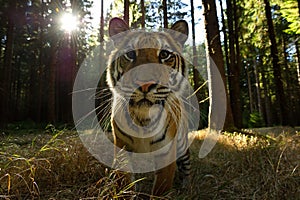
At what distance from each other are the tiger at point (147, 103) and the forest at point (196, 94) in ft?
0.92

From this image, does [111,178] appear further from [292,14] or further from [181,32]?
[292,14]

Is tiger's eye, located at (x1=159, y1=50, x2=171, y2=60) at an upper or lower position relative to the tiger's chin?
upper

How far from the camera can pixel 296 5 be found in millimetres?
12297

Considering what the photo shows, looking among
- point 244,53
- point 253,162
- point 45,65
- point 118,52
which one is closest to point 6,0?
point 45,65

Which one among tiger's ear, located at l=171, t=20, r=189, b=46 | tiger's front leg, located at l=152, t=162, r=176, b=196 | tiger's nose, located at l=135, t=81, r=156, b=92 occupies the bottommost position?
tiger's front leg, located at l=152, t=162, r=176, b=196

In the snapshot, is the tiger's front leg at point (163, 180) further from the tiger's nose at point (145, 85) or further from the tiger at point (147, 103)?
the tiger's nose at point (145, 85)

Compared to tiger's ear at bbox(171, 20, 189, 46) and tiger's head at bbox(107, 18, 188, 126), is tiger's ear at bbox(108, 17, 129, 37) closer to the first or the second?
tiger's head at bbox(107, 18, 188, 126)

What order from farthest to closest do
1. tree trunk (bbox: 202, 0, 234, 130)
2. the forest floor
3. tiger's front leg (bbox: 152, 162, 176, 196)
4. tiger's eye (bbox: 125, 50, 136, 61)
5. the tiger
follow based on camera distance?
tree trunk (bbox: 202, 0, 234, 130) < tiger's eye (bbox: 125, 50, 136, 61) < tiger's front leg (bbox: 152, 162, 176, 196) < the tiger < the forest floor

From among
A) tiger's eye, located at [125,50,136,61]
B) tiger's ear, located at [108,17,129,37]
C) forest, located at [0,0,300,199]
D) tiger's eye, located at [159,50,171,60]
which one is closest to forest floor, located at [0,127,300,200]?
forest, located at [0,0,300,199]

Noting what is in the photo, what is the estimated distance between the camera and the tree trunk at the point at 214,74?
8.55 metres

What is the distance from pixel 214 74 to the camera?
8.72 m

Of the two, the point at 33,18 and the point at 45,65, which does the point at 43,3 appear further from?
the point at 45,65

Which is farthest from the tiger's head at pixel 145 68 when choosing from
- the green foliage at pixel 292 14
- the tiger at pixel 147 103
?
the green foliage at pixel 292 14

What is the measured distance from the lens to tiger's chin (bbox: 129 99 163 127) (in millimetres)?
2646
